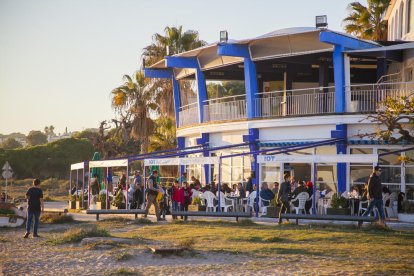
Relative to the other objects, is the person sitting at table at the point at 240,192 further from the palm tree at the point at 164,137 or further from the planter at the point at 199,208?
the palm tree at the point at 164,137

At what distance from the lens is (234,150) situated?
126 ft

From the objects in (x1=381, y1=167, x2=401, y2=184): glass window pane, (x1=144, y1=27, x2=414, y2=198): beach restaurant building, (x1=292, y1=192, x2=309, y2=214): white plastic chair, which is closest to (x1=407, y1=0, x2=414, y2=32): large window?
(x1=144, y1=27, x2=414, y2=198): beach restaurant building

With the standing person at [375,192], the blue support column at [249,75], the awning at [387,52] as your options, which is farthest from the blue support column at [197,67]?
the standing person at [375,192]

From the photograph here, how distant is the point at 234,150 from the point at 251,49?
5025mm

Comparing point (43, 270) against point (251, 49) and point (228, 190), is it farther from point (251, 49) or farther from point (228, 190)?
point (251, 49)

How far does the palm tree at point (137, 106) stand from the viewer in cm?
5084

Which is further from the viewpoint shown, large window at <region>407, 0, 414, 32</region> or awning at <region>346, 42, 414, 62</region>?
large window at <region>407, 0, 414, 32</region>

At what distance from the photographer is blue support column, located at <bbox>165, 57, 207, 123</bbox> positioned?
1571 inches

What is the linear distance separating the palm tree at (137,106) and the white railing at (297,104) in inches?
609

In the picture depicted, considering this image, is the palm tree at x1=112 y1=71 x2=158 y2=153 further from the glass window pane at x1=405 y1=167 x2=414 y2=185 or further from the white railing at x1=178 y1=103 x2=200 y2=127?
the glass window pane at x1=405 y1=167 x2=414 y2=185

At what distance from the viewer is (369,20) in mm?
50031

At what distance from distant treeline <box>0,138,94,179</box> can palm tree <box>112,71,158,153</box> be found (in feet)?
111

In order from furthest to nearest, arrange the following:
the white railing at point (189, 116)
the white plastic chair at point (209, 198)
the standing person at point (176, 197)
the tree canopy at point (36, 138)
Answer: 1. the tree canopy at point (36, 138)
2. the white railing at point (189, 116)
3. the white plastic chair at point (209, 198)
4. the standing person at point (176, 197)

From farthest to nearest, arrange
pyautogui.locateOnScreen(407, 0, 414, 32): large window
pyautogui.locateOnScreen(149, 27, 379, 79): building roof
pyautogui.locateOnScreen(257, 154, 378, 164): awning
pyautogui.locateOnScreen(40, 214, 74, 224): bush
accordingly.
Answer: pyautogui.locateOnScreen(407, 0, 414, 32): large window, pyautogui.locateOnScreen(149, 27, 379, 79): building roof, pyautogui.locateOnScreen(40, 214, 74, 224): bush, pyautogui.locateOnScreen(257, 154, 378, 164): awning
